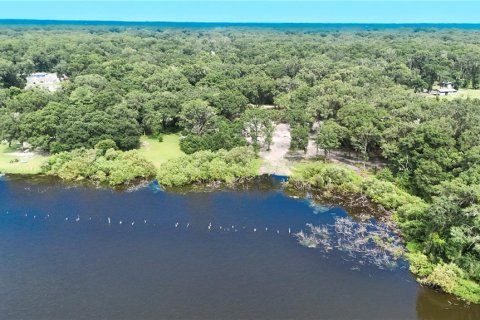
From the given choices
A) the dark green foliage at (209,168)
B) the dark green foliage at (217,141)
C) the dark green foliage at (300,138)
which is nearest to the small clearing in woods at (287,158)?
the dark green foliage at (300,138)

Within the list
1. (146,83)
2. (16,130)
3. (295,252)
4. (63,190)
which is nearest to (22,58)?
(146,83)

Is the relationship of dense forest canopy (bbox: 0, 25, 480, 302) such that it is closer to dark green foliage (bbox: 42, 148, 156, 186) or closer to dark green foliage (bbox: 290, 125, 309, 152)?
dark green foliage (bbox: 290, 125, 309, 152)

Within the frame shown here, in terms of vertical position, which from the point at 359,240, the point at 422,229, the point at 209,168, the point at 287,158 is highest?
the point at 209,168

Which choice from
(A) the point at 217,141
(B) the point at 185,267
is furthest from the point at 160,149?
(B) the point at 185,267

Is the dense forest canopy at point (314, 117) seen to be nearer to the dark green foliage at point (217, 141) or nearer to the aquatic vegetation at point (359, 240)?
the dark green foliage at point (217, 141)

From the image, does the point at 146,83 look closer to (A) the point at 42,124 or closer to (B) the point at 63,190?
(A) the point at 42,124

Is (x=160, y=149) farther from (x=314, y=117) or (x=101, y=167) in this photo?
(x=314, y=117)
